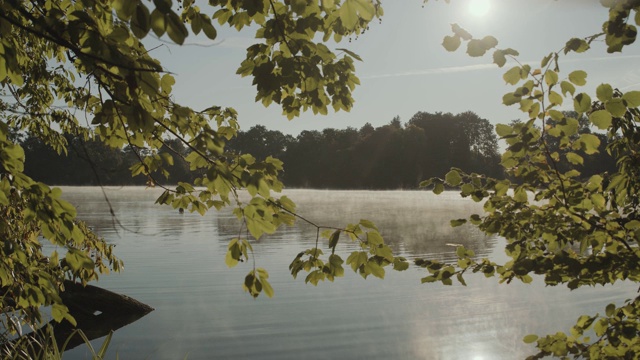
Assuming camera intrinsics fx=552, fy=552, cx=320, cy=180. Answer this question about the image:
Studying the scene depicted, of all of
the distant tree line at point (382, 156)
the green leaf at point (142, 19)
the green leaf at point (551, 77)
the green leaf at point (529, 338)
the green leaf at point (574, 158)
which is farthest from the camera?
the distant tree line at point (382, 156)

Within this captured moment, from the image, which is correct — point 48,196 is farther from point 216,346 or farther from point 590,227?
point 216,346

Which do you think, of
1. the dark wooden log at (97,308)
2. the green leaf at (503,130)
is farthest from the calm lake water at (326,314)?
the green leaf at (503,130)

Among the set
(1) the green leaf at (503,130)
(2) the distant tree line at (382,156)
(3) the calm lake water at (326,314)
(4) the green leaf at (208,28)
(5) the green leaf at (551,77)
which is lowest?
(3) the calm lake water at (326,314)

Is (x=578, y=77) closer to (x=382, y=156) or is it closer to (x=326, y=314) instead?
(x=326, y=314)

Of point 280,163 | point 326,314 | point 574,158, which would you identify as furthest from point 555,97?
point 326,314

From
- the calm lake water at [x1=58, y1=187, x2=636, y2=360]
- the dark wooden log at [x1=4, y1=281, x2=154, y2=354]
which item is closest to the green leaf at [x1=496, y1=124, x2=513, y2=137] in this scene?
the calm lake water at [x1=58, y1=187, x2=636, y2=360]

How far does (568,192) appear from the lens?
3881mm

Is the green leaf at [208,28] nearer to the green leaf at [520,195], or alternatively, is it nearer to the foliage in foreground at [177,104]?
the foliage in foreground at [177,104]

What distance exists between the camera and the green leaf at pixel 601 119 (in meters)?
3.12

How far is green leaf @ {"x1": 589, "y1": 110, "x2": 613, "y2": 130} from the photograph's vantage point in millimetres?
3121

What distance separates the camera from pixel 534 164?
4043 mm

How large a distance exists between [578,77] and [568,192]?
3.21ft

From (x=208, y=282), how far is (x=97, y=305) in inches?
163

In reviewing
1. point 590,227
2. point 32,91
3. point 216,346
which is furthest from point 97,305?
point 590,227
